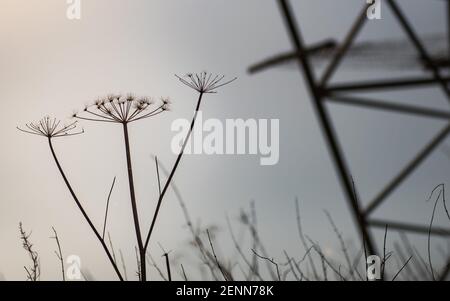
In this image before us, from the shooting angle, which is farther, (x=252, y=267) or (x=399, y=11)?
(x=399, y=11)

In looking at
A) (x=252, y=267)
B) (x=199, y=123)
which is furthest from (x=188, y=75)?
(x=252, y=267)

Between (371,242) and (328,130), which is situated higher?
(328,130)

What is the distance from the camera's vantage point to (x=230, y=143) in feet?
10.5

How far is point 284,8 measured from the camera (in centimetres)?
277
